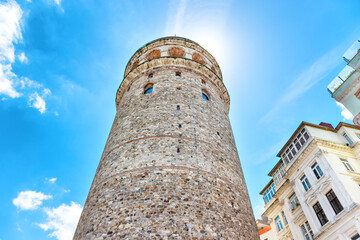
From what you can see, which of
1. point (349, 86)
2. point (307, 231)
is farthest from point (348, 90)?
point (307, 231)

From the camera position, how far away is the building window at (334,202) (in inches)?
471

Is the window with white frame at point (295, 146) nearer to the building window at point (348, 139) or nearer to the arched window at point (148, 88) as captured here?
the building window at point (348, 139)

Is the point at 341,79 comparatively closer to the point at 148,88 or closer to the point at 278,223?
the point at 148,88

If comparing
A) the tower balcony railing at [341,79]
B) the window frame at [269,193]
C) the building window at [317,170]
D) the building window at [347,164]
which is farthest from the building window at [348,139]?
the window frame at [269,193]

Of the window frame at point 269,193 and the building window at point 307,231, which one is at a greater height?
the window frame at point 269,193

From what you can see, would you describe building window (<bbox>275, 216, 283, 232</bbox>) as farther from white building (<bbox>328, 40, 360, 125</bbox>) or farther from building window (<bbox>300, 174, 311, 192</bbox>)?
white building (<bbox>328, 40, 360, 125</bbox>)

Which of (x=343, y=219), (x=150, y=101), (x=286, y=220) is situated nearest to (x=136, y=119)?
(x=150, y=101)

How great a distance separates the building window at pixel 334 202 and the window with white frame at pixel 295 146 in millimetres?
3878

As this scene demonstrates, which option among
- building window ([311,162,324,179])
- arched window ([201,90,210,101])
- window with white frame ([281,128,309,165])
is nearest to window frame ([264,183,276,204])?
window with white frame ([281,128,309,165])

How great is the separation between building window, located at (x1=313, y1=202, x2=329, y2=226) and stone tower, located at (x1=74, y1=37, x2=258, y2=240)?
5732 mm

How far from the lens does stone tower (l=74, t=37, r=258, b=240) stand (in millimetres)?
7656

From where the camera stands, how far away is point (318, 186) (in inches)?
529

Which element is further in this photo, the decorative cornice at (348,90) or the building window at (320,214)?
the building window at (320,214)

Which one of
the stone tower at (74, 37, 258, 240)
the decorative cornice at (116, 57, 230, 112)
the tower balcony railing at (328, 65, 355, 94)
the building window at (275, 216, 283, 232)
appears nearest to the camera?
the stone tower at (74, 37, 258, 240)
